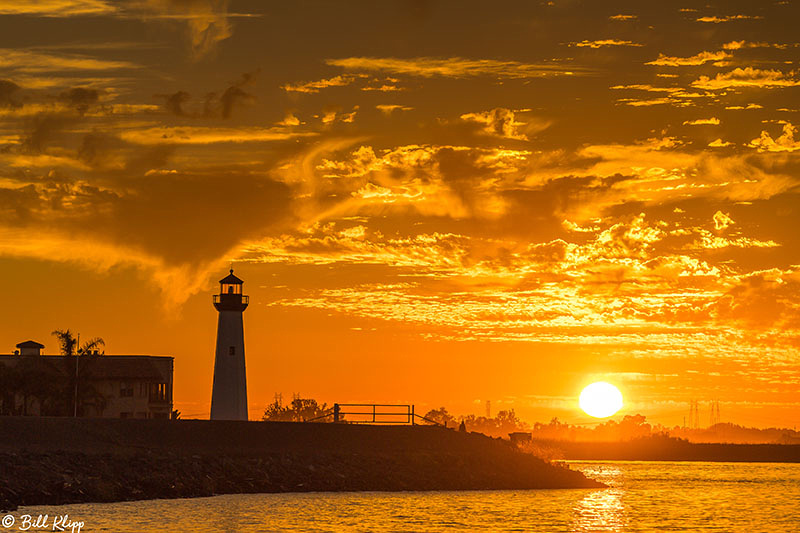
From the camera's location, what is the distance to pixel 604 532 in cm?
5872

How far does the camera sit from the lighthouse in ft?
272

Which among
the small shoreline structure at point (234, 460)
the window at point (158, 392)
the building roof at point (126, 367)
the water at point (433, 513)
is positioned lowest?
the water at point (433, 513)

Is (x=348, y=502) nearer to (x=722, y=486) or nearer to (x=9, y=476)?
(x=9, y=476)

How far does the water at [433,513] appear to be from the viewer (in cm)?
5494

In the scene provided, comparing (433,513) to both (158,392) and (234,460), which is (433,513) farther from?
(158,392)

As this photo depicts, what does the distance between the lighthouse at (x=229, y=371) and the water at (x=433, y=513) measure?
44.4 feet

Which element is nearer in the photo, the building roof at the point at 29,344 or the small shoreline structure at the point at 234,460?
the small shoreline structure at the point at 234,460

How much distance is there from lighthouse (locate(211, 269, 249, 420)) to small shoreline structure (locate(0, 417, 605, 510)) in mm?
5073

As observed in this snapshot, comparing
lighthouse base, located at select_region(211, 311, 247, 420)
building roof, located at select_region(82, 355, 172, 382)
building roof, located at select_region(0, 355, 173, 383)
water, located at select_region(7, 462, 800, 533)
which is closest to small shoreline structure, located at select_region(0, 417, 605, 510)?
water, located at select_region(7, 462, 800, 533)

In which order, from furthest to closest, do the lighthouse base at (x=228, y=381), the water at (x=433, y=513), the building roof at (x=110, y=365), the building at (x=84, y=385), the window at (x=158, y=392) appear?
the window at (x=158, y=392) < the building roof at (x=110, y=365) < the building at (x=84, y=385) < the lighthouse base at (x=228, y=381) < the water at (x=433, y=513)

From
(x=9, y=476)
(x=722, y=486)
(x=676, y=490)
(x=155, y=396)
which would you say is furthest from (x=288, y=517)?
(x=722, y=486)

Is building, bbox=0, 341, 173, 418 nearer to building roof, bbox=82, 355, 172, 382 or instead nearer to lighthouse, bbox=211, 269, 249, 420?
building roof, bbox=82, 355, 172, 382

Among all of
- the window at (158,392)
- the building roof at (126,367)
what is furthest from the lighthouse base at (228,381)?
the window at (158,392)

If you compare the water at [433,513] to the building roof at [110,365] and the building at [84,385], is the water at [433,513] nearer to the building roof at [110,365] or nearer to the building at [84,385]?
the building at [84,385]
